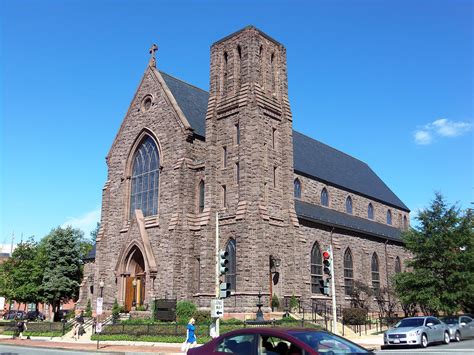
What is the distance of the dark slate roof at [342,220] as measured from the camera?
1432 inches

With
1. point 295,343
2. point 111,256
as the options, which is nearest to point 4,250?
point 111,256

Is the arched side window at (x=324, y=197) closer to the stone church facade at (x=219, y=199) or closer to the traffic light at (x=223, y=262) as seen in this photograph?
the stone church facade at (x=219, y=199)

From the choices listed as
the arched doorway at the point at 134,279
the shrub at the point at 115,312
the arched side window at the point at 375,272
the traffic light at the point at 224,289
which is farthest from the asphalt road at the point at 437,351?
the arched side window at the point at 375,272

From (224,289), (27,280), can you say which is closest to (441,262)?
(224,289)

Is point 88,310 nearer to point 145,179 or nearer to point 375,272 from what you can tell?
point 145,179

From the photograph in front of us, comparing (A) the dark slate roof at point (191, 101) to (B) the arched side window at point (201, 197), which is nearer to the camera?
(B) the arched side window at point (201, 197)

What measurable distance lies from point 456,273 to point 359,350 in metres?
27.7

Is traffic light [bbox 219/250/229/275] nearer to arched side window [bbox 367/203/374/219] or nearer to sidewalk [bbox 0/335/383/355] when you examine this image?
sidewalk [bbox 0/335/383/355]

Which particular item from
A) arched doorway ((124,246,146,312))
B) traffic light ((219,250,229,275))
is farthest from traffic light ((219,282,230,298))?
arched doorway ((124,246,146,312))

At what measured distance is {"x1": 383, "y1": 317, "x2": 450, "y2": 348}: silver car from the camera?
22000mm

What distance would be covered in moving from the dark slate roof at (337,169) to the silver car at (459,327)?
56.2 ft

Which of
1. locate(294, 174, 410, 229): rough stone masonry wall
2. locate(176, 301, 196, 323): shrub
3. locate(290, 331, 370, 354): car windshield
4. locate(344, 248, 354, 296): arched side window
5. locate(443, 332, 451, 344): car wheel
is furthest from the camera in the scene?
locate(294, 174, 410, 229): rough stone masonry wall

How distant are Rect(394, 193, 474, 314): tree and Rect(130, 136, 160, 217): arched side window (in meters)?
18.4

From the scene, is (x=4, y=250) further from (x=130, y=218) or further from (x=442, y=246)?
(x=442, y=246)
